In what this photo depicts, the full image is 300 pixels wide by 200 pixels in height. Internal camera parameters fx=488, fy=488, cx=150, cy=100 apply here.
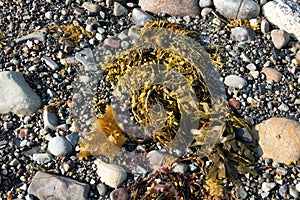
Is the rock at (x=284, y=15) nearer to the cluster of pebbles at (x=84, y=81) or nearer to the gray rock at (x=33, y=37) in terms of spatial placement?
the cluster of pebbles at (x=84, y=81)

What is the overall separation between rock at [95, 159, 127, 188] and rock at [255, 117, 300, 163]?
2.75 ft

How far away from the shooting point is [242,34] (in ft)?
11.2

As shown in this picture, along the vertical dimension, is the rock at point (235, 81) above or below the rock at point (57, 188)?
above

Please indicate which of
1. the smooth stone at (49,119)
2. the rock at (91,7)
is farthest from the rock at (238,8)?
the smooth stone at (49,119)

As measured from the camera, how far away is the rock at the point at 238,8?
3508 millimetres

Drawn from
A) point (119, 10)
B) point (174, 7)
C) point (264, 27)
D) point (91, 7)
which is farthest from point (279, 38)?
point (91, 7)

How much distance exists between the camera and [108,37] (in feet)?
11.2

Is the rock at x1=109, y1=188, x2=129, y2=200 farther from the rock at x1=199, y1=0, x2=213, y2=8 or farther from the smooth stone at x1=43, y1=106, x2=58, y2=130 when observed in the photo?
the rock at x1=199, y1=0, x2=213, y2=8

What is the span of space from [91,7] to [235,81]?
1.21 m

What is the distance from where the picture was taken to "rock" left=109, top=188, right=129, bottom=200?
2.64 meters

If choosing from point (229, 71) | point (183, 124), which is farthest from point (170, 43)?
point (183, 124)

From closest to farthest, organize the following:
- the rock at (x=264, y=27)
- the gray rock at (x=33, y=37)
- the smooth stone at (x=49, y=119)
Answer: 1. the smooth stone at (x=49, y=119)
2. the gray rock at (x=33, y=37)
3. the rock at (x=264, y=27)

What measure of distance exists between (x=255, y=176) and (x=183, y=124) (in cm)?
51

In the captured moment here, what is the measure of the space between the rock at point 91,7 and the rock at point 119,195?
147 cm
